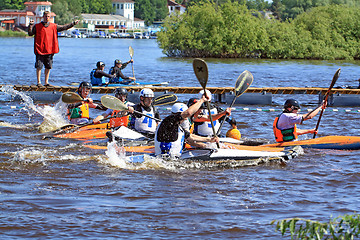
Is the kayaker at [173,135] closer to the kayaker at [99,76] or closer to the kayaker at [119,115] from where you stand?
the kayaker at [119,115]

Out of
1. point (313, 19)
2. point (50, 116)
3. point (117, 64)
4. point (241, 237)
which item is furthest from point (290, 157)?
point (313, 19)

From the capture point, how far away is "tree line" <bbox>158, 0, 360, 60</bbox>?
4425 centimetres

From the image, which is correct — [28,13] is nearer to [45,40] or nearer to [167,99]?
[45,40]

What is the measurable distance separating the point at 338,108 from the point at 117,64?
24.5ft

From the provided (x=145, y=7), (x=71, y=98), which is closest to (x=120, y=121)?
(x=71, y=98)

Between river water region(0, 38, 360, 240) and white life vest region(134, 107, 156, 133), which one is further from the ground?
white life vest region(134, 107, 156, 133)

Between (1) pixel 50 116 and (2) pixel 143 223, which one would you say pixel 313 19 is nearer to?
(1) pixel 50 116

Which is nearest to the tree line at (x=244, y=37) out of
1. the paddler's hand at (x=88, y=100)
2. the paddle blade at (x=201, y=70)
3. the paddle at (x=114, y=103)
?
the paddler's hand at (x=88, y=100)

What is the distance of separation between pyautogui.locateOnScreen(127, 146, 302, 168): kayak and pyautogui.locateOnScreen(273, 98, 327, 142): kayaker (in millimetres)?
711

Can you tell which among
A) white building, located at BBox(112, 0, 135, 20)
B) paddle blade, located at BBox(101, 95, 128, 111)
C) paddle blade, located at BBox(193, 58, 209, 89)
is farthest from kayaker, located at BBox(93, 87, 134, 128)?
white building, located at BBox(112, 0, 135, 20)

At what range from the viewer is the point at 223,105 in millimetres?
19234

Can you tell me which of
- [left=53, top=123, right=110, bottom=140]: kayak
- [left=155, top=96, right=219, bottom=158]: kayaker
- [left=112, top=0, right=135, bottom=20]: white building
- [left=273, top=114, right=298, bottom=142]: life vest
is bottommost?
[left=53, top=123, right=110, bottom=140]: kayak

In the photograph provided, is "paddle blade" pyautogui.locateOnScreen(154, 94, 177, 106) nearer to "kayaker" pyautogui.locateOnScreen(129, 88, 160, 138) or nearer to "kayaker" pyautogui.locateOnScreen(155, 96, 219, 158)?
"kayaker" pyautogui.locateOnScreen(129, 88, 160, 138)

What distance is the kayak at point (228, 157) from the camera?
32.0ft
